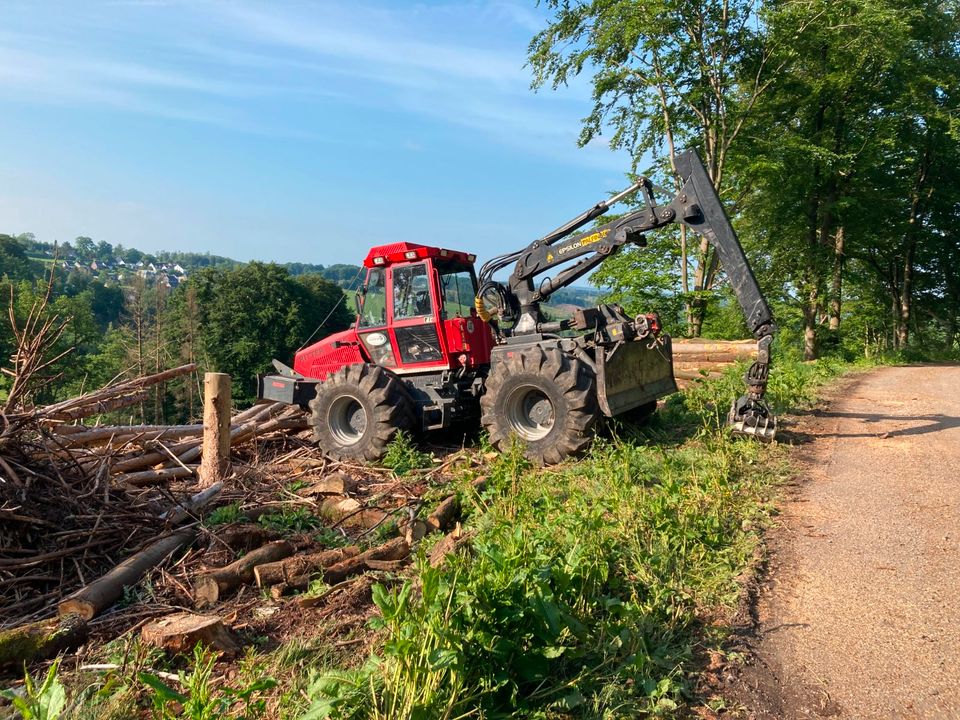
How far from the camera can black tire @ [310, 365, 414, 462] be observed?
361 inches

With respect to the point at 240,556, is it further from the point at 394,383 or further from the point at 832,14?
the point at 832,14

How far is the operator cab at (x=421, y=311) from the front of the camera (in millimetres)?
9594

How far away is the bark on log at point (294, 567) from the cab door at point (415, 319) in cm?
435

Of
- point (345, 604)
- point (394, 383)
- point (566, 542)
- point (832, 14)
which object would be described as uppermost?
point (832, 14)

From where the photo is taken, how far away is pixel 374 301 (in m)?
10.1

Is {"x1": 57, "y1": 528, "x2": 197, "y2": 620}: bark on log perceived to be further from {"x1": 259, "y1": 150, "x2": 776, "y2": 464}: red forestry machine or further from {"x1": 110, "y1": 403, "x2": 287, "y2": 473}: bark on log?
{"x1": 259, "y1": 150, "x2": 776, "y2": 464}: red forestry machine

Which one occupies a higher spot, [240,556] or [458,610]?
[458,610]

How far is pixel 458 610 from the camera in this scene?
317cm

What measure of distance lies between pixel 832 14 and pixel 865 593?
18.8 m

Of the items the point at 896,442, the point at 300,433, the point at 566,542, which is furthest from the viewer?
the point at 300,433

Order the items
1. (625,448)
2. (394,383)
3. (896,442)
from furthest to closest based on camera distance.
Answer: (394,383) < (896,442) < (625,448)

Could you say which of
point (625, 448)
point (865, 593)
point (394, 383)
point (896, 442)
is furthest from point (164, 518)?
point (896, 442)

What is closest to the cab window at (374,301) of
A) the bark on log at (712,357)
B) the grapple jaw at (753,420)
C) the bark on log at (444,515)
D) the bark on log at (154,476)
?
the bark on log at (154,476)

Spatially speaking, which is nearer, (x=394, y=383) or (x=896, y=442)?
(x=896, y=442)
